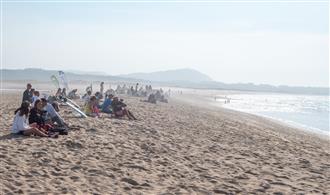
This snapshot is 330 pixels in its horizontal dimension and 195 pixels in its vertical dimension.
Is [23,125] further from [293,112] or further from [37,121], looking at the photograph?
[293,112]

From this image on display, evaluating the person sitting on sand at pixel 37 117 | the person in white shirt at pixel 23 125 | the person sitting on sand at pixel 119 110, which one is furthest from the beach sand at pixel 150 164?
the person sitting on sand at pixel 119 110

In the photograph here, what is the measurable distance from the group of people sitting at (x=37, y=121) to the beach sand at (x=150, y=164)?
0.25 metres

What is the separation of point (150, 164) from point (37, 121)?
132 inches

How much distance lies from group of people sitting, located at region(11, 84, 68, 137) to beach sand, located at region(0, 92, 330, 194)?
0.25 m

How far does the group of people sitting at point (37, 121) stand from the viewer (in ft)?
30.8

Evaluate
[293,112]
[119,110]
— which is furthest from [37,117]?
[293,112]

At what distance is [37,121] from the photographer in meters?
10.0

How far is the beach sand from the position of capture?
22.0 ft

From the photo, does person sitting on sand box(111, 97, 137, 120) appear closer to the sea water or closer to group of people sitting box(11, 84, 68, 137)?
group of people sitting box(11, 84, 68, 137)

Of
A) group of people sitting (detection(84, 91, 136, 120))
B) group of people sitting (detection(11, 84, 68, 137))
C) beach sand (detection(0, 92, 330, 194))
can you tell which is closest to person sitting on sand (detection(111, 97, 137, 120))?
group of people sitting (detection(84, 91, 136, 120))

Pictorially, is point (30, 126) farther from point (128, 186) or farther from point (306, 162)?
point (306, 162)

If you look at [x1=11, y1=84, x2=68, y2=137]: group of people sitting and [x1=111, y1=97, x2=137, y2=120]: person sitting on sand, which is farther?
[x1=111, y1=97, x2=137, y2=120]: person sitting on sand

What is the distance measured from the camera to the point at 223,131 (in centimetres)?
1416

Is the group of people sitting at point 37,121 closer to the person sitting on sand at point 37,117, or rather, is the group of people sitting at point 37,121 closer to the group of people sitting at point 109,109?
the person sitting on sand at point 37,117
